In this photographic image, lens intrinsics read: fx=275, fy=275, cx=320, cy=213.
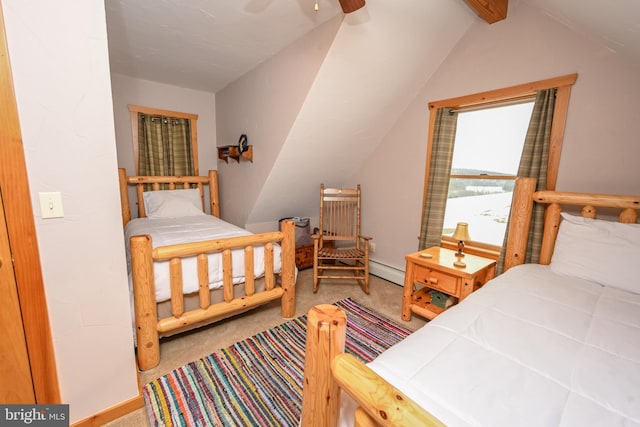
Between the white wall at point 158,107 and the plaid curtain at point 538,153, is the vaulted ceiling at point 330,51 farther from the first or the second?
the plaid curtain at point 538,153

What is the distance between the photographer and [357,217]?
3.13 m

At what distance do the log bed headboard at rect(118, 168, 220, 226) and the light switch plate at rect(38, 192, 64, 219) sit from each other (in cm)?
187

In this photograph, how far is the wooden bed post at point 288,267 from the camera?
212 centimetres

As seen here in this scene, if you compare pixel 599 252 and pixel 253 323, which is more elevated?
pixel 599 252

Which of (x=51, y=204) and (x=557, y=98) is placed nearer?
(x=51, y=204)

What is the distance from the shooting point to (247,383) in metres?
1.58

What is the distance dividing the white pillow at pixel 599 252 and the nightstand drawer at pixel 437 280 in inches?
22.7

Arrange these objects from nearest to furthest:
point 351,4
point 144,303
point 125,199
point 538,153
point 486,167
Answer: point 351,4 → point 144,303 → point 538,153 → point 486,167 → point 125,199

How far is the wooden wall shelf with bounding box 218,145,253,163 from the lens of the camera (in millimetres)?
2943

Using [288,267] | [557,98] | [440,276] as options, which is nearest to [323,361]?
[288,267]

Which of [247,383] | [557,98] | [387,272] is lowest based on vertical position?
[247,383]

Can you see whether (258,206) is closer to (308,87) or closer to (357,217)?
(357,217)

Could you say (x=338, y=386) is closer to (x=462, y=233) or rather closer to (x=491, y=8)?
(x=462, y=233)

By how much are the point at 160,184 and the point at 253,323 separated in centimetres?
212
